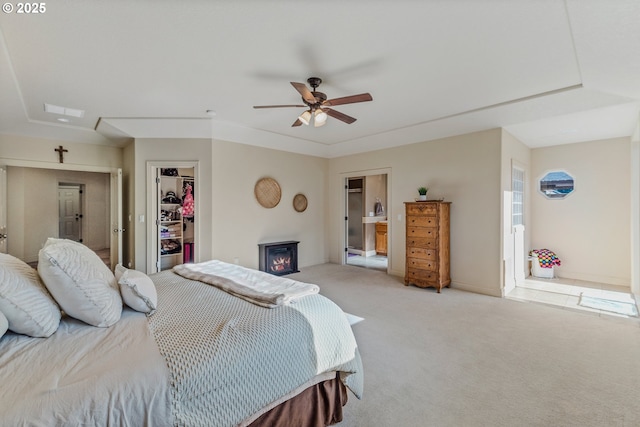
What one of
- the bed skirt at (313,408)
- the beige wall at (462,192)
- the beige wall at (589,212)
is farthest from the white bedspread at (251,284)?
the beige wall at (589,212)

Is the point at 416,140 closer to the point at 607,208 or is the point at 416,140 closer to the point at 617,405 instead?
the point at 607,208

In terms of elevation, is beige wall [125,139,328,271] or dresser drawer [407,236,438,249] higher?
beige wall [125,139,328,271]

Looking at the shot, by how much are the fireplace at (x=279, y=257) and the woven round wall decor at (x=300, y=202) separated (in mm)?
700

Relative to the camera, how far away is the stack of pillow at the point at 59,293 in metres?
1.26

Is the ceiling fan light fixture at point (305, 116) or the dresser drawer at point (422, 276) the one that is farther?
the dresser drawer at point (422, 276)

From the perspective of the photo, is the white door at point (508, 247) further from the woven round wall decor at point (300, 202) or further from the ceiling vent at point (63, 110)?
the ceiling vent at point (63, 110)

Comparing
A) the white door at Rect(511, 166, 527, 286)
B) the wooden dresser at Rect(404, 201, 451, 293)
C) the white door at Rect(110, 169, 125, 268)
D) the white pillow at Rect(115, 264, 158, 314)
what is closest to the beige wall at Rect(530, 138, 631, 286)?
the white door at Rect(511, 166, 527, 286)

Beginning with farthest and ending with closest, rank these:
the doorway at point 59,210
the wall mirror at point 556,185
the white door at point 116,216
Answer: the wall mirror at point 556,185, the doorway at point 59,210, the white door at point 116,216

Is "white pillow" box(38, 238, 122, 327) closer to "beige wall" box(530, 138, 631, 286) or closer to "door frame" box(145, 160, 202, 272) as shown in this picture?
"door frame" box(145, 160, 202, 272)

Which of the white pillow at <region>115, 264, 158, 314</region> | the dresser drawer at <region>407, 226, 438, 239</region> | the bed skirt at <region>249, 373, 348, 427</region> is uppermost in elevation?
the dresser drawer at <region>407, 226, 438, 239</region>

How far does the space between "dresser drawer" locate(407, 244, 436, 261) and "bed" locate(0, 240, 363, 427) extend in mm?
3057

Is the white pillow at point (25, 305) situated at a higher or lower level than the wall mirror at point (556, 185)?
lower

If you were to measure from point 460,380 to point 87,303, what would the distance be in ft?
7.99

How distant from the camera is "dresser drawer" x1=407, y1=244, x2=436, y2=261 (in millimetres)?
4461
